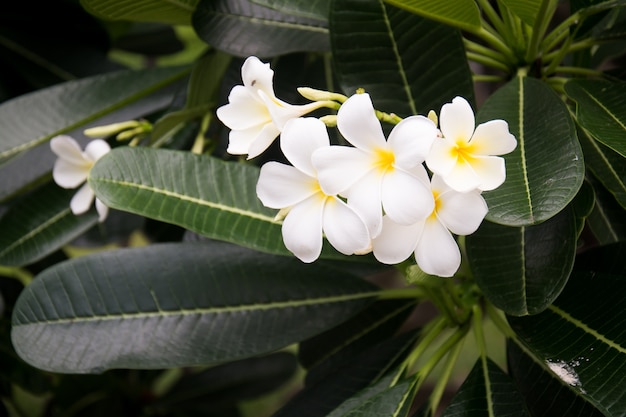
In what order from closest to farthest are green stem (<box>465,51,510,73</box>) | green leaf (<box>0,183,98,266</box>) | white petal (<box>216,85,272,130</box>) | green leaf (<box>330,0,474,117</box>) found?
white petal (<box>216,85,272,130</box>) < green leaf (<box>330,0,474,117</box>) < green stem (<box>465,51,510,73</box>) < green leaf (<box>0,183,98,266</box>)

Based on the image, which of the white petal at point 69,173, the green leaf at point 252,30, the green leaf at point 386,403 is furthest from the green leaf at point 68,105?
the green leaf at point 386,403

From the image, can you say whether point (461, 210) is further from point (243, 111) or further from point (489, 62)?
point (489, 62)

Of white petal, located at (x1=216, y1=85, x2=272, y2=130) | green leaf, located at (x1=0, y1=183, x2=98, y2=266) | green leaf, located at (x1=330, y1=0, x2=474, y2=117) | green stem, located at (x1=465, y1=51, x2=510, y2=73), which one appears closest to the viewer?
white petal, located at (x1=216, y1=85, x2=272, y2=130)

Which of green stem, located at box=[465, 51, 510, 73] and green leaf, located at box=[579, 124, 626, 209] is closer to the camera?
green leaf, located at box=[579, 124, 626, 209]

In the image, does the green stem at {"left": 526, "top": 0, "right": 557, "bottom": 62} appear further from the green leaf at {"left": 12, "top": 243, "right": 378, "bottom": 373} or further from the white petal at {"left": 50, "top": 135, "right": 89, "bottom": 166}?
the white petal at {"left": 50, "top": 135, "right": 89, "bottom": 166}

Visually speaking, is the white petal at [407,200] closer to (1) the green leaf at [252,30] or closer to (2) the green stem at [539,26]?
(2) the green stem at [539,26]

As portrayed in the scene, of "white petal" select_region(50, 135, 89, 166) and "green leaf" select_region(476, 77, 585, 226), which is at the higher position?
"green leaf" select_region(476, 77, 585, 226)

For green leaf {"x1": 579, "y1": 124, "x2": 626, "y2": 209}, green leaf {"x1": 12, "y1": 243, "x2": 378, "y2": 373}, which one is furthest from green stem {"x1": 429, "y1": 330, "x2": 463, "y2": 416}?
green leaf {"x1": 579, "y1": 124, "x2": 626, "y2": 209}

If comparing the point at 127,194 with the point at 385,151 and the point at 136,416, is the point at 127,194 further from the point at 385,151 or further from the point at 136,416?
the point at 136,416
